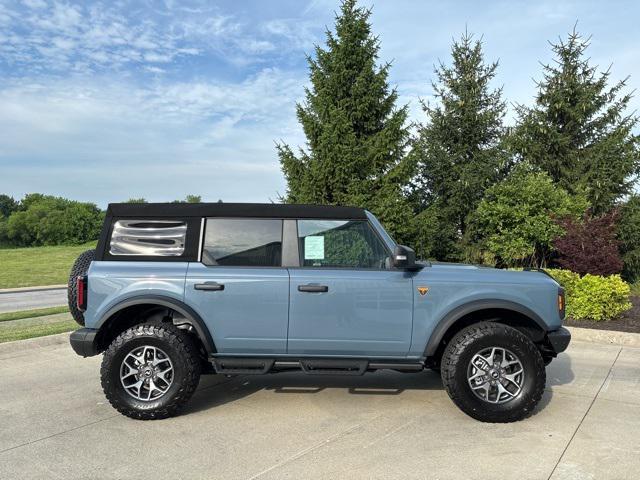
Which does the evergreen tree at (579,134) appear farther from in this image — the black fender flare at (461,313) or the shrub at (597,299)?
the black fender flare at (461,313)

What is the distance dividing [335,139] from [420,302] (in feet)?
28.2

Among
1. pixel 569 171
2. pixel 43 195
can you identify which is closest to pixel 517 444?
pixel 569 171

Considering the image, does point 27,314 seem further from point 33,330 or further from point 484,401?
point 484,401

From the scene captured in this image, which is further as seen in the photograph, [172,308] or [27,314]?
[27,314]

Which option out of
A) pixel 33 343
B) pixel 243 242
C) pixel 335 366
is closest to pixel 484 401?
pixel 335 366

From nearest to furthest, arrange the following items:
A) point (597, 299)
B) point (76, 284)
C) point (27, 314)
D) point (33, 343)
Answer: point (76, 284) < point (33, 343) < point (597, 299) < point (27, 314)

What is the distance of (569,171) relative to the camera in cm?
1498

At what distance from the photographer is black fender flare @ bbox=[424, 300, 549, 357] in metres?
4.28

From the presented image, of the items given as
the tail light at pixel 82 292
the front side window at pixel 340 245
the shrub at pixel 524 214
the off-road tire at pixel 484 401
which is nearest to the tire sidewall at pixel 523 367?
the off-road tire at pixel 484 401

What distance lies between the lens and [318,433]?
13.0ft

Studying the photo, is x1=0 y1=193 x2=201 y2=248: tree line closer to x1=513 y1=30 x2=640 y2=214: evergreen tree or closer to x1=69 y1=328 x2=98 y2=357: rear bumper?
x1=513 y1=30 x2=640 y2=214: evergreen tree

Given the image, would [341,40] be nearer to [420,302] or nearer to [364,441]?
[420,302]

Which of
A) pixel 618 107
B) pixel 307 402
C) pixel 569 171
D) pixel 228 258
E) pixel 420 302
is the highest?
pixel 618 107

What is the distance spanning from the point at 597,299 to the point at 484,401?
536cm
